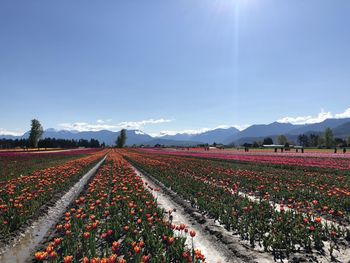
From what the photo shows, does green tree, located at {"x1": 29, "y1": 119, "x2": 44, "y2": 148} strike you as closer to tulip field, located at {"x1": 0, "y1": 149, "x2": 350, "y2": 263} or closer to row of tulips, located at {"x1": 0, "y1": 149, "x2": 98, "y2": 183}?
row of tulips, located at {"x1": 0, "y1": 149, "x2": 98, "y2": 183}

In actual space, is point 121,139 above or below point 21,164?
above

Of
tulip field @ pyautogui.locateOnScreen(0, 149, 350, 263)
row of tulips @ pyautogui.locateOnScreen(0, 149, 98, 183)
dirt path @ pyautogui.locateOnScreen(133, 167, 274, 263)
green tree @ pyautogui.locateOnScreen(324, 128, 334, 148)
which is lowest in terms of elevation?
dirt path @ pyautogui.locateOnScreen(133, 167, 274, 263)

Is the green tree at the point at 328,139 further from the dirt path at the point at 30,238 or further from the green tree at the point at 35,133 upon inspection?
the dirt path at the point at 30,238

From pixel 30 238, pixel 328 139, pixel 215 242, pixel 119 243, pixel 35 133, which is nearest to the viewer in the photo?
pixel 119 243

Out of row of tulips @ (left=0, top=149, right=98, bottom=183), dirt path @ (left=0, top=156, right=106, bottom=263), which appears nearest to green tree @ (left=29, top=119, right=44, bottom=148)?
row of tulips @ (left=0, top=149, right=98, bottom=183)

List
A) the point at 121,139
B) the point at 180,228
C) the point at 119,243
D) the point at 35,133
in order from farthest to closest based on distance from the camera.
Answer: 1. the point at 121,139
2. the point at 35,133
3. the point at 119,243
4. the point at 180,228

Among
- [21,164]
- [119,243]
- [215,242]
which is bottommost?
[215,242]

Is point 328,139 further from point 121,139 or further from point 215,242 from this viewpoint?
point 215,242

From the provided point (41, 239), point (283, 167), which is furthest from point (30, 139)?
point (41, 239)

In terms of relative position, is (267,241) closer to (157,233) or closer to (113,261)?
(157,233)

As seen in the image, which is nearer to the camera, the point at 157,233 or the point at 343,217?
the point at 157,233

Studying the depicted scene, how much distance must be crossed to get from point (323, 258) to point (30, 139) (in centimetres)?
10384

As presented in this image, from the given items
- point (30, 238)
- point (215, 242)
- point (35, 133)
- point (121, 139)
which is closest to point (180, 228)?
point (215, 242)

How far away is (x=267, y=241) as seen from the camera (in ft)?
23.8
